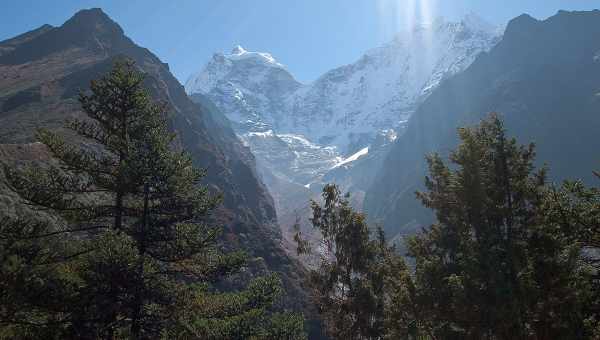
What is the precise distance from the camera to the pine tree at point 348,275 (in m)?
19.3

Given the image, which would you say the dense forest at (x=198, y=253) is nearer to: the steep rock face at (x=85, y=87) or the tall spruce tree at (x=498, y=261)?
the tall spruce tree at (x=498, y=261)

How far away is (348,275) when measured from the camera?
20.5 metres

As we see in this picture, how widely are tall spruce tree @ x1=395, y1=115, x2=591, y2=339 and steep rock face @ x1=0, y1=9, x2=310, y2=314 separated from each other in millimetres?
28533

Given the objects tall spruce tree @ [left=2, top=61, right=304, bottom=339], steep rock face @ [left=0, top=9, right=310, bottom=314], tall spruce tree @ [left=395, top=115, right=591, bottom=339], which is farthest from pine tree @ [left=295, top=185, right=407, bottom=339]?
steep rock face @ [left=0, top=9, right=310, bottom=314]

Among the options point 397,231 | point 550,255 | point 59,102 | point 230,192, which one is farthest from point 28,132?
point 397,231

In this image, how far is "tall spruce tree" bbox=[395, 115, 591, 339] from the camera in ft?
36.9

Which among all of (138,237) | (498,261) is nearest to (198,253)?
(138,237)

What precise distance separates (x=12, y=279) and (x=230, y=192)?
107m

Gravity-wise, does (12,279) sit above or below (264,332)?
above

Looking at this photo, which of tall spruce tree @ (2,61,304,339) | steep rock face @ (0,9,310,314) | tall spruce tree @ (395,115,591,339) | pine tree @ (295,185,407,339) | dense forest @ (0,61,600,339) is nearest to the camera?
tall spruce tree @ (395,115,591,339)

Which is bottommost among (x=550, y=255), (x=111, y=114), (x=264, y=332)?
(x=264, y=332)

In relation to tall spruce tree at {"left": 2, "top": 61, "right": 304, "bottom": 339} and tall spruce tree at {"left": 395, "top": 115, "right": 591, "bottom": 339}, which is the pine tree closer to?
tall spruce tree at {"left": 395, "top": 115, "right": 591, "bottom": 339}

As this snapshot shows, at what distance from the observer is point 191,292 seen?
1371 cm

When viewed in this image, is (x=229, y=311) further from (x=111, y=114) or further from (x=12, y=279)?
(x=111, y=114)
